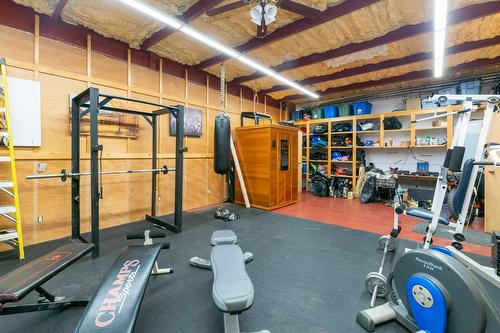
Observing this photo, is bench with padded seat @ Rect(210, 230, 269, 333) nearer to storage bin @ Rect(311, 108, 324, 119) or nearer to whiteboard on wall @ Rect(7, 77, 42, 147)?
whiteboard on wall @ Rect(7, 77, 42, 147)

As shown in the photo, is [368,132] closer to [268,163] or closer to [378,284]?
[268,163]

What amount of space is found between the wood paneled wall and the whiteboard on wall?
9 cm

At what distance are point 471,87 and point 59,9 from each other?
834 centimetres

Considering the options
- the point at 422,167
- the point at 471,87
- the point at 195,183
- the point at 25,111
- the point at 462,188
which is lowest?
the point at 195,183

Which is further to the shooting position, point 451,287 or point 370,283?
point 370,283

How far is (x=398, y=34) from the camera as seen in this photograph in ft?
12.5

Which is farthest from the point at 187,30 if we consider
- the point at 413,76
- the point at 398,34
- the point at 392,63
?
the point at 413,76

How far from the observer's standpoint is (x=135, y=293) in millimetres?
1543

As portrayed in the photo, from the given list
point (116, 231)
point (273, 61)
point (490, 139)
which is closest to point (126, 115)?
point (116, 231)

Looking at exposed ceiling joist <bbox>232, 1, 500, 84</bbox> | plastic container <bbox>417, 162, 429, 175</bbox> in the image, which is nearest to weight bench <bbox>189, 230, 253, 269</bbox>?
exposed ceiling joist <bbox>232, 1, 500, 84</bbox>

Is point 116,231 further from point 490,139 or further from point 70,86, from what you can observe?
point 490,139

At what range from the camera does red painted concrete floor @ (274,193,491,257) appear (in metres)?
3.71

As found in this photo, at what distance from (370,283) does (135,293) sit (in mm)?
1994

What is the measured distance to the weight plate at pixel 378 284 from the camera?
209 cm
